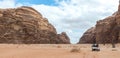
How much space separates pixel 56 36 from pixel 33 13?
43.3ft

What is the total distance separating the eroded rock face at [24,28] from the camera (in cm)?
10896

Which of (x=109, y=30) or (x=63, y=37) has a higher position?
(x=109, y=30)

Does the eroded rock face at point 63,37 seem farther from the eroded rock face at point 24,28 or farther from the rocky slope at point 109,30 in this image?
the rocky slope at point 109,30

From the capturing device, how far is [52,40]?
11638 cm

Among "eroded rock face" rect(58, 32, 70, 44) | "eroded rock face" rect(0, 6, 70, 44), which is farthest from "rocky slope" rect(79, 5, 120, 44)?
"eroded rock face" rect(0, 6, 70, 44)

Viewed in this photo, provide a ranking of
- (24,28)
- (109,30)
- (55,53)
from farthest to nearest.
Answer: (24,28) → (109,30) → (55,53)

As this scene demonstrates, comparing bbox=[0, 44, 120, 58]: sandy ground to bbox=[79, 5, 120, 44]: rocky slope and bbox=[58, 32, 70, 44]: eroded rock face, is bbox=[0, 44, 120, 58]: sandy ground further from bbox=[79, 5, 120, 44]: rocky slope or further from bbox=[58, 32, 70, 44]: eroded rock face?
bbox=[58, 32, 70, 44]: eroded rock face

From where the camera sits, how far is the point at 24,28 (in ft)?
374

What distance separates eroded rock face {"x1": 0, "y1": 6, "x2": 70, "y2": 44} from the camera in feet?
357

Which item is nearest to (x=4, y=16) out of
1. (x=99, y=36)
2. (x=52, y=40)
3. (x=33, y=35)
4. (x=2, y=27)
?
(x=2, y=27)

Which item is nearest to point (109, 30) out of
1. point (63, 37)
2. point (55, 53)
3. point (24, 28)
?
point (63, 37)

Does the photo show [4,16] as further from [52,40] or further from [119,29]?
[119,29]

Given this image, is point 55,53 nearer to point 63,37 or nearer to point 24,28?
point 24,28

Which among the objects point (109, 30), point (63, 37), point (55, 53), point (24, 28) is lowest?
point (55, 53)
